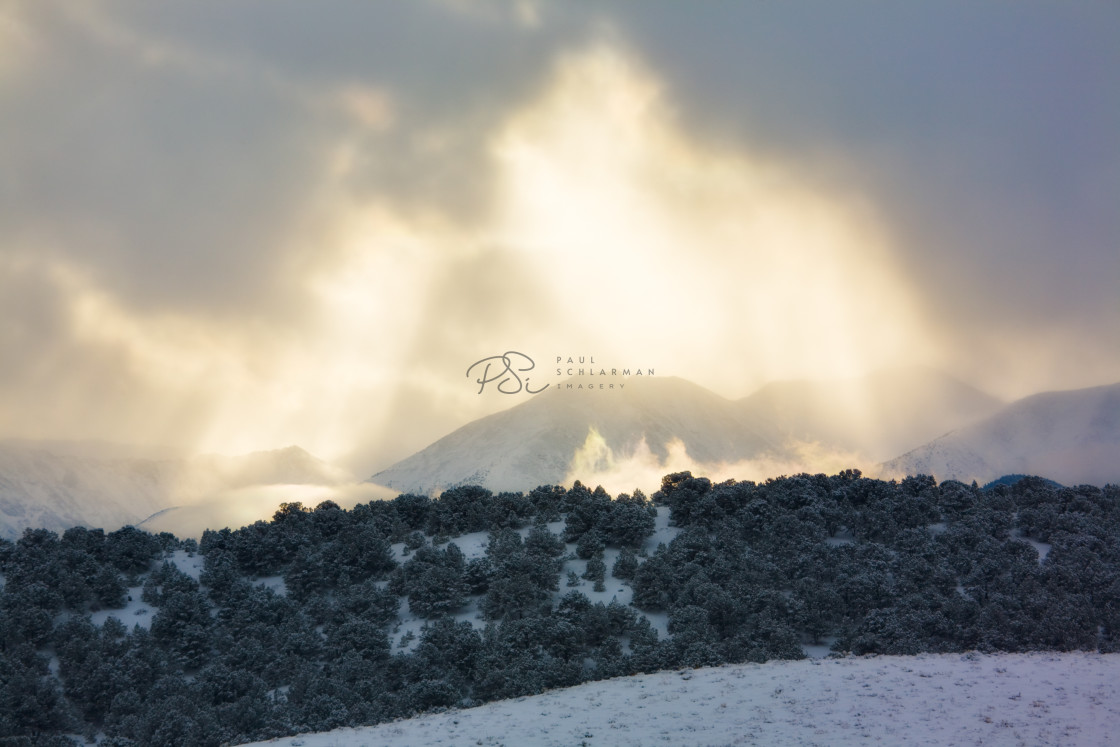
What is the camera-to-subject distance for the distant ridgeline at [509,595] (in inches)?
1892

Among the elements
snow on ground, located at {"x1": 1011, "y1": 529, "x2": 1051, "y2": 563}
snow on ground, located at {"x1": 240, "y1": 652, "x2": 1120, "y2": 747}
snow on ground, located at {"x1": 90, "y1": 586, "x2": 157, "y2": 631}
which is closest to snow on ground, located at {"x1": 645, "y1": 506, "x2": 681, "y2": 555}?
snow on ground, located at {"x1": 240, "y1": 652, "x2": 1120, "y2": 747}

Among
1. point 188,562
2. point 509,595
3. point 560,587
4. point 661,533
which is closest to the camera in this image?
point 509,595

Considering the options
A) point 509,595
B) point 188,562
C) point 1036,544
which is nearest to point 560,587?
point 509,595

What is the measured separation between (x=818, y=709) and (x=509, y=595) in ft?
72.8

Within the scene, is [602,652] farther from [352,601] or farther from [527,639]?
[352,601]

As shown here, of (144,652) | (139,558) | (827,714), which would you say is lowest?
(827,714)

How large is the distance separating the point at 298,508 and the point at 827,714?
158ft

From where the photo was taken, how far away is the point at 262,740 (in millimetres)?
43500

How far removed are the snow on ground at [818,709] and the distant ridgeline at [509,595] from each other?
2.69m

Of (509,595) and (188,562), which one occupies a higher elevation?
(188,562)

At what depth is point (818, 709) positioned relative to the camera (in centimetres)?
3978

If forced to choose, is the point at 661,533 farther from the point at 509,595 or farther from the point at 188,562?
the point at 188,562

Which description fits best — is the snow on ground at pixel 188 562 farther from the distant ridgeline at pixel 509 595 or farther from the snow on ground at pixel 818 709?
the snow on ground at pixel 818 709

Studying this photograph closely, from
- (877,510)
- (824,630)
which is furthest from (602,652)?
(877,510)
